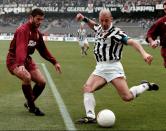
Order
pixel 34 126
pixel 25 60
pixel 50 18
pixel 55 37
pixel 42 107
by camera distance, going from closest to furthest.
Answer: pixel 34 126, pixel 25 60, pixel 42 107, pixel 55 37, pixel 50 18

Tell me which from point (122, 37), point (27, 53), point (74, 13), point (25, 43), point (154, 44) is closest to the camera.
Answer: point (122, 37)

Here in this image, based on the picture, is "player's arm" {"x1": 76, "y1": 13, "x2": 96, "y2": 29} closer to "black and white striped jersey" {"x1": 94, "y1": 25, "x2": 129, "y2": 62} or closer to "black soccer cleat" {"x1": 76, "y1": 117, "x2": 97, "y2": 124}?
"black and white striped jersey" {"x1": 94, "y1": 25, "x2": 129, "y2": 62}

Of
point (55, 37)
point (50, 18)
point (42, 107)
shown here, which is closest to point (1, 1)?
point (50, 18)

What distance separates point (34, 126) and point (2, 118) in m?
1.05

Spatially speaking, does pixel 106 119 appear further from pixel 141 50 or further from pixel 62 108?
pixel 62 108

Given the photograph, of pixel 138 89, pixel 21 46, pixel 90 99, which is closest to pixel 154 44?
pixel 138 89

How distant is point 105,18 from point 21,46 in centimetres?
177

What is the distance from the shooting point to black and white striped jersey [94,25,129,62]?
30.5 feet

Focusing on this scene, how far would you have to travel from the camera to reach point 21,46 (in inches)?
377

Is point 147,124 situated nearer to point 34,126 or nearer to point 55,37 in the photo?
point 34,126

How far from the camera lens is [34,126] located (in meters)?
8.88

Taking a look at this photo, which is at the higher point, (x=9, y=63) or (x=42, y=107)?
(x=9, y=63)

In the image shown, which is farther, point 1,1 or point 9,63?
point 1,1

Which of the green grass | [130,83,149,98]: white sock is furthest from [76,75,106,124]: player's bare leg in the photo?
[130,83,149,98]: white sock
